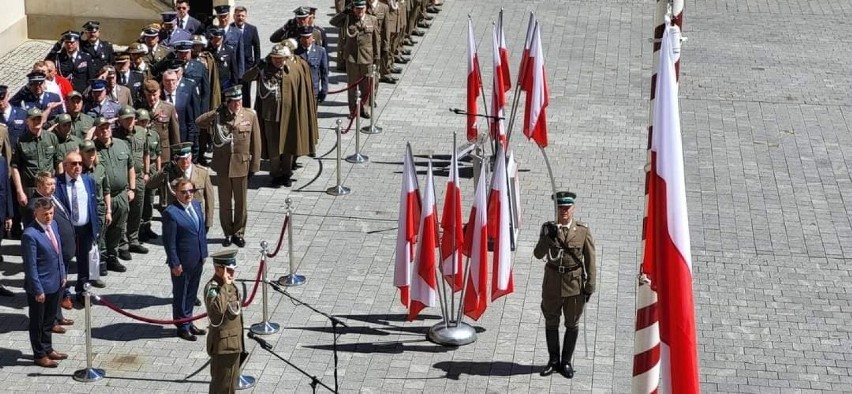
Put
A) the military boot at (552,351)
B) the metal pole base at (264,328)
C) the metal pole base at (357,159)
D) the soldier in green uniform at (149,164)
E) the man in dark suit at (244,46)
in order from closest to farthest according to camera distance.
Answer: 1. the military boot at (552,351)
2. the metal pole base at (264,328)
3. the soldier in green uniform at (149,164)
4. the metal pole base at (357,159)
5. the man in dark suit at (244,46)

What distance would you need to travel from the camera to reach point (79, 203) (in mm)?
12422

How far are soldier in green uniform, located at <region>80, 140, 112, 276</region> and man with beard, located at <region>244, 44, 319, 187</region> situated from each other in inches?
117

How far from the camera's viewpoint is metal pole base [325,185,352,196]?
15.7m

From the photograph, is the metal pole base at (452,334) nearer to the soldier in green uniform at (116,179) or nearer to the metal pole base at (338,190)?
the soldier in green uniform at (116,179)

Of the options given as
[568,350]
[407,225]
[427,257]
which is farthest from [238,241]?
Answer: [568,350]

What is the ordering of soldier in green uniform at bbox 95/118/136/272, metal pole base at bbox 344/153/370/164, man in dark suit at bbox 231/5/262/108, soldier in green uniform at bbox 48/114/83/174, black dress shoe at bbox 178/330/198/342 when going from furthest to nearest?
man in dark suit at bbox 231/5/262/108 → metal pole base at bbox 344/153/370/164 → soldier in green uniform at bbox 48/114/83/174 → soldier in green uniform at bbox 95/118/136/272 → black dress shoe at bbox 178/330/198/342

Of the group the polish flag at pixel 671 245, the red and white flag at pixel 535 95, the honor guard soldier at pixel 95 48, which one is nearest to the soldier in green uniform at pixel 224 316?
the polish flag at pixel 671 245

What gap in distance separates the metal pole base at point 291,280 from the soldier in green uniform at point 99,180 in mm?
1649

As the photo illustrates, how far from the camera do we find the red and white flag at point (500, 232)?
11781 mm

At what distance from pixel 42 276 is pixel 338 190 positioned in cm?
502

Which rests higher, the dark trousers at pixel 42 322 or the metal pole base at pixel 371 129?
the dark trousers at pixel 42 322

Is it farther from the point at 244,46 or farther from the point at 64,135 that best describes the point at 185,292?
the point at 244,46

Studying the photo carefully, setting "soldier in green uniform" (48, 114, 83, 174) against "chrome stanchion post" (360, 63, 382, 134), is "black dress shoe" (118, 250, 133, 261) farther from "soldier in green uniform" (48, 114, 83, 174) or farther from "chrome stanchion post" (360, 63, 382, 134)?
"chrome stanchion post" (360, 63, 382, 134)

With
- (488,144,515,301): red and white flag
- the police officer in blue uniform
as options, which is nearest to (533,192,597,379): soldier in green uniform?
(488,144,515,301): red and white flag
